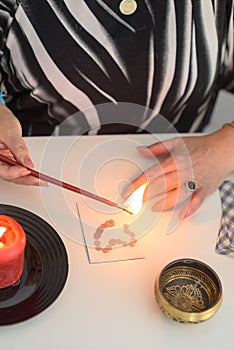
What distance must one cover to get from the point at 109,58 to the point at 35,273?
1.54ft

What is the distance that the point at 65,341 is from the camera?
3.10ft

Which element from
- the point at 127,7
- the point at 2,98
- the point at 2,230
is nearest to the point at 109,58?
the point at 127,7

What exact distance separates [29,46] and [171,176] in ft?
1.20

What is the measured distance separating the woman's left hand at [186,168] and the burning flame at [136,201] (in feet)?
0.13

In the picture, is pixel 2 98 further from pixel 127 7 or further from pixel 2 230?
pixel 2 230

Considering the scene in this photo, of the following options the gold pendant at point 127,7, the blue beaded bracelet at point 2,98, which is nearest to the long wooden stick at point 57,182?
the blue beaded bracelet at point 2,98

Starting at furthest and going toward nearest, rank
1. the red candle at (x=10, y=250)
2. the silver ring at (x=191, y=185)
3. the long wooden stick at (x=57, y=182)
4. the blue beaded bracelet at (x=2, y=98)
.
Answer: the blue beaded bracelet at (x=2, y=98), the silver ring at (x=191, y=185), the long wooden stick at (x=57, y=182), the red candle at (x=10, y=250)

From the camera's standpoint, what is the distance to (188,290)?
3.28ft

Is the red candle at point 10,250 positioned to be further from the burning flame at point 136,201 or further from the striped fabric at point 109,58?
the striped fabric at point 109,58

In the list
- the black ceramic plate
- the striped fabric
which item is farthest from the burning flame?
the striped fabric

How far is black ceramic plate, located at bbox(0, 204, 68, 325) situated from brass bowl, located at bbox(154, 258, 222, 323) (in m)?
0.15

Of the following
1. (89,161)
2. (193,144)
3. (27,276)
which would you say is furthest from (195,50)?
(27,276)

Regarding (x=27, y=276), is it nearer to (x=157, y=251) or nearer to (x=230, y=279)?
(x=157, y=251)

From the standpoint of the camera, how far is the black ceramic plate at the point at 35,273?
955 mm
